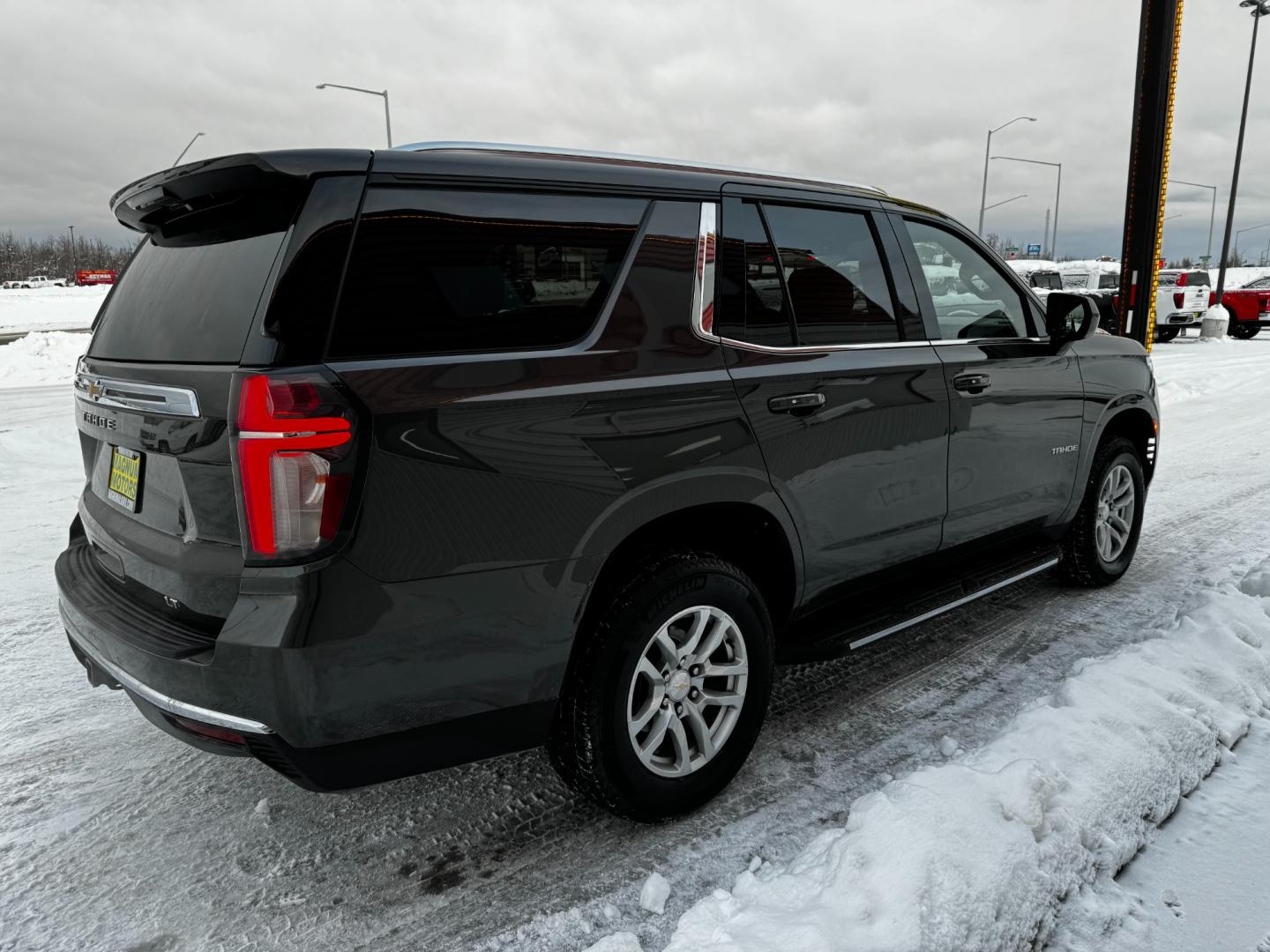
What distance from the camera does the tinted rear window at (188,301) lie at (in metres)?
2.08

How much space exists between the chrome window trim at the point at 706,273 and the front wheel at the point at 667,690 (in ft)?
2.25

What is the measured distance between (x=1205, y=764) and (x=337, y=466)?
278 cm

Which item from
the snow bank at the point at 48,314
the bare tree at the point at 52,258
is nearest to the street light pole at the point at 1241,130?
the snow bank at the point at 48,314

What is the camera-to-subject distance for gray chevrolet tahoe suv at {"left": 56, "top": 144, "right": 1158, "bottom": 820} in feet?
6.51

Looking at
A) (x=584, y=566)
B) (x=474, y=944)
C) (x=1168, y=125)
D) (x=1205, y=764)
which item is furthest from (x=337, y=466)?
(x=1168, y=125)

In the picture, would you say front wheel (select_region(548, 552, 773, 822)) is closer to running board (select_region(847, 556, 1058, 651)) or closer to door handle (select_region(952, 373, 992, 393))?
running board (select_region(847, 556, 1058, 651))

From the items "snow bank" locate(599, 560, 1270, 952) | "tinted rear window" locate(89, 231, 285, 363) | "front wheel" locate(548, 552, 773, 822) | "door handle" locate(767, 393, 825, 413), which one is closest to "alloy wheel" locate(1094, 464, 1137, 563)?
"snow bank" locate(599, 560, 1270, 952)

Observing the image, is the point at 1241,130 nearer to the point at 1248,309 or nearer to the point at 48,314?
the point at 1248,309

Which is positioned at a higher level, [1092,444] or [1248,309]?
[1092,444]

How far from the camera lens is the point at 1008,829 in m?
2.36

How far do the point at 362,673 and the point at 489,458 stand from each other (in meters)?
0.58

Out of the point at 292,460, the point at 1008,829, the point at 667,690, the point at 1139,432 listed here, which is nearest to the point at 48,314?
the point at 1139,432

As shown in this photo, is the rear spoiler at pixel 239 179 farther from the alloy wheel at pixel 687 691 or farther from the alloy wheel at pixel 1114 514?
the alloy wheel at pixel 1114 514

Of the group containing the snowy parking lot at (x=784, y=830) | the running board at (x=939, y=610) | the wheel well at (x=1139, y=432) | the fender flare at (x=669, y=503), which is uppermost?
the fender flare at (x=669, y=503)
